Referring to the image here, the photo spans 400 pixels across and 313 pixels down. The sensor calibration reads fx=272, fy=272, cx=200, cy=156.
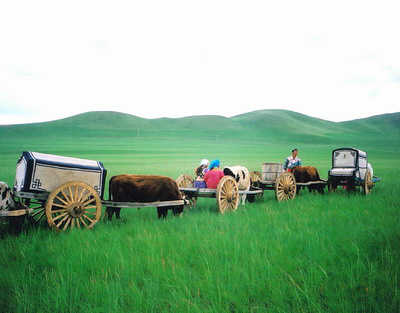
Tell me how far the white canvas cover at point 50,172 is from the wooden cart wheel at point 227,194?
3.10 metres

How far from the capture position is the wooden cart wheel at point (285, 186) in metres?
9.85

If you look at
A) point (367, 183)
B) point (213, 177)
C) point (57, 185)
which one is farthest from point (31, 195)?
point (367, 183)

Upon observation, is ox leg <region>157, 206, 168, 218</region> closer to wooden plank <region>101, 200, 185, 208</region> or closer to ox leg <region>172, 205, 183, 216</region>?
ox leg <region>172, 205, 183, 216</region>

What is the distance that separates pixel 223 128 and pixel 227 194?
12284 centimetres

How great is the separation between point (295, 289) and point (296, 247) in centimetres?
146

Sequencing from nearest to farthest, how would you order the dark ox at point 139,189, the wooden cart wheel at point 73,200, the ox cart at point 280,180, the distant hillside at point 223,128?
the wooden cart wheel at point 73,200 < the dark ox at point 139,189 < the ox cart at point 280,180 < the distant hillside at point 223,128

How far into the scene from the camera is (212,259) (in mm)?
4094

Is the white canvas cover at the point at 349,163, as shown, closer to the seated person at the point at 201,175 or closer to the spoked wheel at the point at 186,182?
the seated person at the point at 201,175

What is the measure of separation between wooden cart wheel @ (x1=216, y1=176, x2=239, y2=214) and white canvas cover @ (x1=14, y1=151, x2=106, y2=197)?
3098 millimetres

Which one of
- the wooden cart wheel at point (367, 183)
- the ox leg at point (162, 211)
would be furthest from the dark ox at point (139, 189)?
the wooden cart wheel at point (367, 183)

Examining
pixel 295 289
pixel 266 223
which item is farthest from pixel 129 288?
pixel 266 223

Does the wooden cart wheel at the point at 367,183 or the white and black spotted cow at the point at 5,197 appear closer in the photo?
the white and black spotted cow at the point at 5,197

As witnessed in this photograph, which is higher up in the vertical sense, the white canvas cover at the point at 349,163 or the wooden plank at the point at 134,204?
the white canvas cover at the point at 349,163

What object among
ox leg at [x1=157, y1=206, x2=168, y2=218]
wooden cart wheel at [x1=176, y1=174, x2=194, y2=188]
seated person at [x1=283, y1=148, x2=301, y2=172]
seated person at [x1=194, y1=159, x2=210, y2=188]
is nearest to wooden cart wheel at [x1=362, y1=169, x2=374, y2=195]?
seated person at [x1=283, y1=148, x2=301, y2=172]
